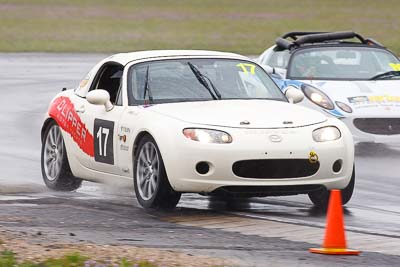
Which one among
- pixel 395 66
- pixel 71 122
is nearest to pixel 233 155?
pixel 71 122

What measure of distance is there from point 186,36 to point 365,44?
28587mm

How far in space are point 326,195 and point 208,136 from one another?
1.35 m

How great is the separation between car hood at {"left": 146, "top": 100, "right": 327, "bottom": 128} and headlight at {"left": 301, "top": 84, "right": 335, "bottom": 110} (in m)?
5.01

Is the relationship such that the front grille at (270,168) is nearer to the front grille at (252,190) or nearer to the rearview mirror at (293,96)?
the front grille at (252,190)

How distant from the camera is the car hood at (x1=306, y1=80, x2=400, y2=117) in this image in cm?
1653

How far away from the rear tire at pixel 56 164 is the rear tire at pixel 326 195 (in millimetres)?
2621

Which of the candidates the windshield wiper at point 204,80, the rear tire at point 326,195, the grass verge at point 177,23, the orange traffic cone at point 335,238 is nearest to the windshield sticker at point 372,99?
the windshield wiper at point 204,80

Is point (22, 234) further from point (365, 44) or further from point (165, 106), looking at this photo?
point (365, 44)

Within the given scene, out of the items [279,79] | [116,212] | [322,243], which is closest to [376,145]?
[279,79]

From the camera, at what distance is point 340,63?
18.2 m

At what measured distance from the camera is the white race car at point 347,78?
649 inches

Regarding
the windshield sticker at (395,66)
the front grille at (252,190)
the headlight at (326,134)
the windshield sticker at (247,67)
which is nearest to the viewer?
the front grille at (252,190)

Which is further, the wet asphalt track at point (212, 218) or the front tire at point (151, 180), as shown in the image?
the front tire at point (151, 180)

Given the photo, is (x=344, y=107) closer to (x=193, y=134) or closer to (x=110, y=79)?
(x=110, y=79)
